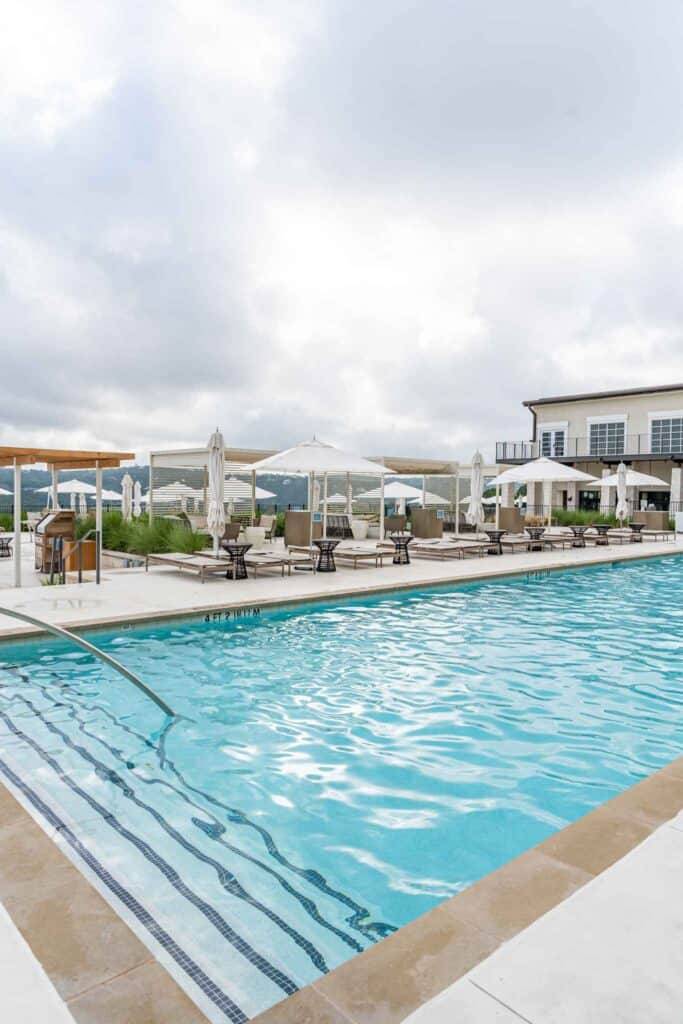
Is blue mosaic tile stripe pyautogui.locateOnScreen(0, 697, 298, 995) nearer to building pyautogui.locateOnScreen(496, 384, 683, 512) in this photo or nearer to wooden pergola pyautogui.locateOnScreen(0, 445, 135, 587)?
wooden pergola pyautogui.locateOnScreen(0, 445, 135, 587)

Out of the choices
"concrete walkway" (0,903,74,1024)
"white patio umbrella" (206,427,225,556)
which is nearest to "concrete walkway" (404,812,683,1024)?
"concrete walkway" (0,903,74,1024)

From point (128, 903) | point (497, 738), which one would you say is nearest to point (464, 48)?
point (497, 738)

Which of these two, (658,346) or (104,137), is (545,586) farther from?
(658,346)

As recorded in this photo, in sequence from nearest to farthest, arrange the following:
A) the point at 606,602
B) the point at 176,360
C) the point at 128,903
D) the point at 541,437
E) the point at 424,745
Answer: the point at 128,903, the point at 424,745, the point at 606,602, the point at 176,360, the point at 541,437

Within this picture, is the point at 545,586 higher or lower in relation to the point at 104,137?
lower

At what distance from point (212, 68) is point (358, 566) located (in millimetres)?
9587

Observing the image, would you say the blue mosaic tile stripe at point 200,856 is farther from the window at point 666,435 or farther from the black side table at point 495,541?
the window at point 666,435

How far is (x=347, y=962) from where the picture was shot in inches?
88.4

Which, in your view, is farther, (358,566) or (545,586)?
(358,566)

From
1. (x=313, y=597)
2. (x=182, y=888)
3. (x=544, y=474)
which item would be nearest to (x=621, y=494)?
(x=544, y=474)

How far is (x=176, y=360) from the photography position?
22.5 meters

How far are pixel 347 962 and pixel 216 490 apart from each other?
10424 millimetres

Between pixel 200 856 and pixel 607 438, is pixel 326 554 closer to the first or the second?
pixel 200 856

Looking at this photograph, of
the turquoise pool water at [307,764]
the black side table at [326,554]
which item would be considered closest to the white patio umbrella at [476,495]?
the black side table at [326,554]
